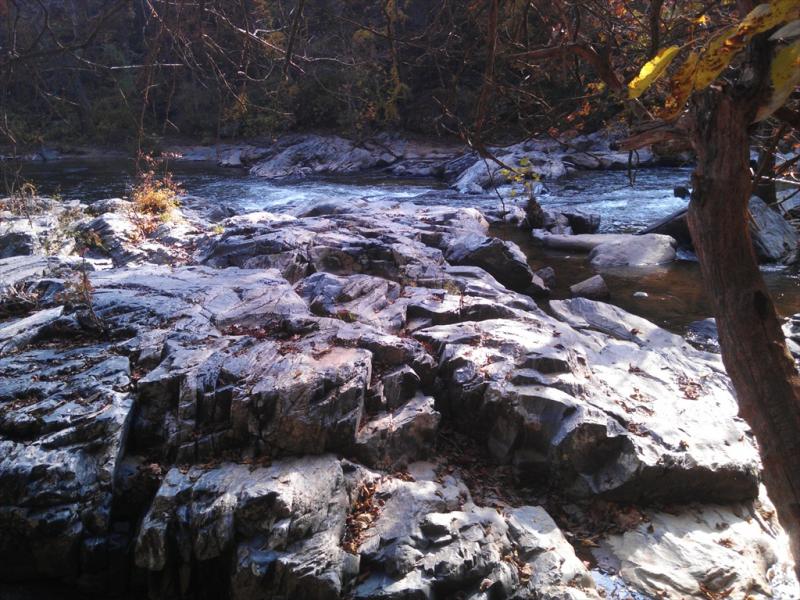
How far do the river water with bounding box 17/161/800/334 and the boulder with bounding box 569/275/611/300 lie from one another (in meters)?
0.18

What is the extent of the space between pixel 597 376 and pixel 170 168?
1998 centimetres

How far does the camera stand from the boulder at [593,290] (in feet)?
26.8

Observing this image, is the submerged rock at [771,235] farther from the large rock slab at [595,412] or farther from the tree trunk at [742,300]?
the tree trunk at [742,300]

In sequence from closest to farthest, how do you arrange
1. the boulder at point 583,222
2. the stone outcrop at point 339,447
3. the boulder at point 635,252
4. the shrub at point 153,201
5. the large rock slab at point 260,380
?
the stone outcrop at point 339,447, the large rock slab at point 260,380, the boulder at point 635,252, the shrub at point 153,201, the boulder at point 583,222

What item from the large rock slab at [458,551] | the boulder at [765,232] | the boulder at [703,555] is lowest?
the boulder at [703,555]

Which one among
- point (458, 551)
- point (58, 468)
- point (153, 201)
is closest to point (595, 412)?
point (458, 551)

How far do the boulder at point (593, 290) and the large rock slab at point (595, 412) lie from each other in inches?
104

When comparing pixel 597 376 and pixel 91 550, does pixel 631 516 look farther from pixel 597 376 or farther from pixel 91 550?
pixel 91 550

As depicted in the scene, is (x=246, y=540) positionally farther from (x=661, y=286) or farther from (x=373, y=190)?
(x=373, y=190)

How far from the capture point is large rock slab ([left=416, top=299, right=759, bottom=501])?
156 inches

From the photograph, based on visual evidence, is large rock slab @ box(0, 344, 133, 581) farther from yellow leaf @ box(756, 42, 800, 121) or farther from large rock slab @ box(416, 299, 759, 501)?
yellow leaf @ box(756, 42, 800, 121)

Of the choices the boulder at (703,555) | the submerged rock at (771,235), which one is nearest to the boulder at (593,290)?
the submerged rock at (771,235)

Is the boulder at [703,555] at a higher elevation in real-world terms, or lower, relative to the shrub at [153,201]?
lower

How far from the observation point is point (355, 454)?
12.6ft
